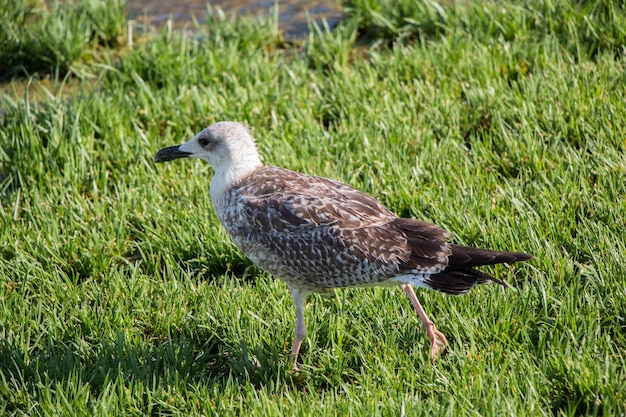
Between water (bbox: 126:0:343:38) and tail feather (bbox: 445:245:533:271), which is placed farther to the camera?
water (bbox: 126:0:343:38)

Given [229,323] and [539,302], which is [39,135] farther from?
[539,302]

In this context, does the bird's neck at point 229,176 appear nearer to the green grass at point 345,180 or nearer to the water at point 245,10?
the green grass at point 345,180

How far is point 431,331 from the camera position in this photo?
15.1 feet

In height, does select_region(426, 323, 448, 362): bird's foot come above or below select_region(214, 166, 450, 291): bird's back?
below

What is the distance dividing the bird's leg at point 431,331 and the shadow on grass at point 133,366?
0.82m

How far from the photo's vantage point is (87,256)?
5578 mm

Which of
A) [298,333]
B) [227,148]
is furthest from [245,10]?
[298,333]

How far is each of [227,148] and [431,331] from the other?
5.84 ft

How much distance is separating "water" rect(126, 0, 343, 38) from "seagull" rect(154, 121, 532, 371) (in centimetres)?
370

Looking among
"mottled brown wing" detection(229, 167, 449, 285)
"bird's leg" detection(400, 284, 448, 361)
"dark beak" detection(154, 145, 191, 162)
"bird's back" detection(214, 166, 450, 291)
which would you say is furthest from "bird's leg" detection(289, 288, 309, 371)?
"dark beak" detection(154, 145, 191, 162)

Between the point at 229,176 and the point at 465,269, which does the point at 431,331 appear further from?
the point at 229,176

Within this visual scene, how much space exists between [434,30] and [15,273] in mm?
4433

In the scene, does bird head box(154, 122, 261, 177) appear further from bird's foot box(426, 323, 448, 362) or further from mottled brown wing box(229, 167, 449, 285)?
bird's foot box(426, 323, 448, 362)

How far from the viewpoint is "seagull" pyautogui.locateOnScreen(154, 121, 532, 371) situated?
4.52 metres
